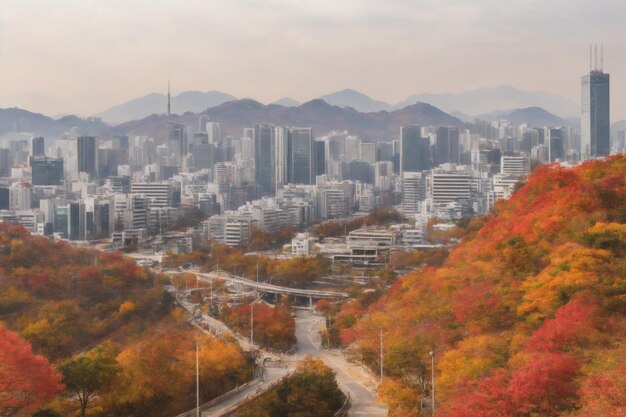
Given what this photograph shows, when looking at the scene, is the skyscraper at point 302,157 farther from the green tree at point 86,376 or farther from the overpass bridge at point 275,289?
the green tree at point 86,376

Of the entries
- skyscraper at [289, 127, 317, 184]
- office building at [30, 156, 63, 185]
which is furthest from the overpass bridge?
skyscraper at [289, 127, 317, 184]

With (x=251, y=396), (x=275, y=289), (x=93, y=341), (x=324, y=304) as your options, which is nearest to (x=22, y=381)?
(x=251, y=396)

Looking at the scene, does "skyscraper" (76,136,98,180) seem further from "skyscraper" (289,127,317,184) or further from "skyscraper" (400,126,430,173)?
"skyscraper" (400,126,430,173)

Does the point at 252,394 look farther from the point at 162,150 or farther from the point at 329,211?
the point at 162,150

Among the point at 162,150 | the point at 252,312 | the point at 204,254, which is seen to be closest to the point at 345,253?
the point at 204,254

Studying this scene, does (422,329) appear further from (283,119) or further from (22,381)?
(283,119)

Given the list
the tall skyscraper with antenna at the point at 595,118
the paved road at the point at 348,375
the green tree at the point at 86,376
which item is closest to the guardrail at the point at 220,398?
the green tree at the point at 86,376
